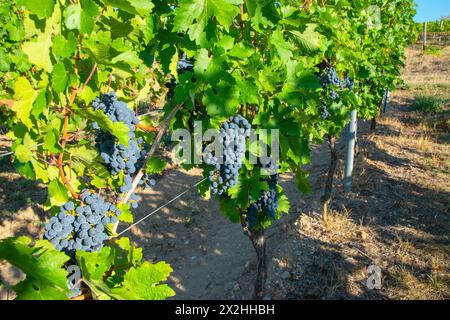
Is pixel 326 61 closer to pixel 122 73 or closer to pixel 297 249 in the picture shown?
pixel 297 249

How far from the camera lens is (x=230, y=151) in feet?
7.07

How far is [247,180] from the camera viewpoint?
248 centimetres

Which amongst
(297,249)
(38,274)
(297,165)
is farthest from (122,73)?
(297,249)

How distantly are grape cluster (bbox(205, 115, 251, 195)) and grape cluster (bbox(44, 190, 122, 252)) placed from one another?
79cm

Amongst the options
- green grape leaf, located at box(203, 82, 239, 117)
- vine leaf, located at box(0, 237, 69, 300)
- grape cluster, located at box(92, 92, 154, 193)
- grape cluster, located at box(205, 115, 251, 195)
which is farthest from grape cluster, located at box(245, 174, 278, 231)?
vine leaf, located at box(0, 237, 69, 300)

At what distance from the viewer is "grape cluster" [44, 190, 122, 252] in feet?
5.05

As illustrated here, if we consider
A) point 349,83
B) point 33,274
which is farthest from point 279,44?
point 349,83

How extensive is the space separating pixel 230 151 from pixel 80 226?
0.94 meters

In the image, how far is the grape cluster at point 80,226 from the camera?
5.05ft

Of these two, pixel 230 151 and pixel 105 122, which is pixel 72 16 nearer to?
pixel 105 122

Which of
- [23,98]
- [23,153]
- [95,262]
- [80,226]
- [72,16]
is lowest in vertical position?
[95,262]

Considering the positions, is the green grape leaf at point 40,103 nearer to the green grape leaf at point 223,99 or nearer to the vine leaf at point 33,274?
the vine leaf at point 33,274

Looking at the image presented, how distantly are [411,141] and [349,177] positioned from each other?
2991mm

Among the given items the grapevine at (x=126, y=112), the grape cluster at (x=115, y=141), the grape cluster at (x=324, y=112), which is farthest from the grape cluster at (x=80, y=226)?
the grape cluster at (x=324, y=112)
